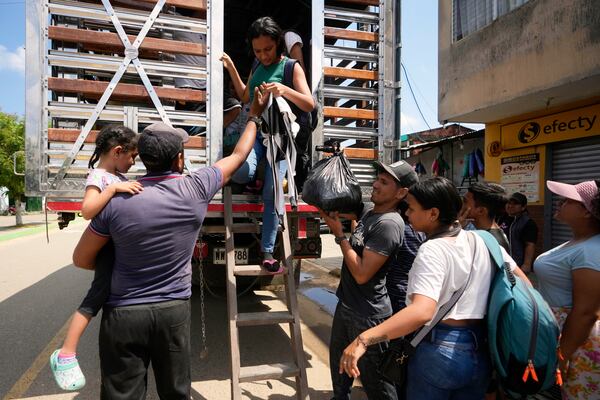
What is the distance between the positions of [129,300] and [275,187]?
4.13ft

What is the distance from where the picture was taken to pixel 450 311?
1.70 m

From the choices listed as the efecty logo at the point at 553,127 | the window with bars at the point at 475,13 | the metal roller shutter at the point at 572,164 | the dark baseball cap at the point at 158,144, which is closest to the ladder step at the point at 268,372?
the dark baseball cap at the point at 158,144

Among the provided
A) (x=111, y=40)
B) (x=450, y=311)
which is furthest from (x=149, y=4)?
(x=450, y=311)

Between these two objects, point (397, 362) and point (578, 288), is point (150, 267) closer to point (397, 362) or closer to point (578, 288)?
point (397, 362)

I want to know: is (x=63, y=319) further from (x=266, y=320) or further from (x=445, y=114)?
(x=445, y=114)

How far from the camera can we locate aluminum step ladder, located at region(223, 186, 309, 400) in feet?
8.50

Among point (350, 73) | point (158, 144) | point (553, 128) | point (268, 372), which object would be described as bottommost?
point (268, 372)

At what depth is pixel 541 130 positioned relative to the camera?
761 centimetres

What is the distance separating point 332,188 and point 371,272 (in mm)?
622

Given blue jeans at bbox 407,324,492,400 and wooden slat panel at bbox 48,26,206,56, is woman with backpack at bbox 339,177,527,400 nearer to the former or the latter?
blue jeans at bbox 407,324,492,400

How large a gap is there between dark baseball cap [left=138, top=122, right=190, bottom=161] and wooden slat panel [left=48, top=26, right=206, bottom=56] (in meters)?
1.40

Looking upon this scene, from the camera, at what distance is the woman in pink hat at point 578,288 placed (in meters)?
1.90

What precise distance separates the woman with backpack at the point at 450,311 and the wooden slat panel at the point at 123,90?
2161 mm

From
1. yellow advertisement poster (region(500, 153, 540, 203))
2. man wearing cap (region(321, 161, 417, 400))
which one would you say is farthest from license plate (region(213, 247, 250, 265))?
yellow advertisement poster (region(500, 153, 540, 203))
